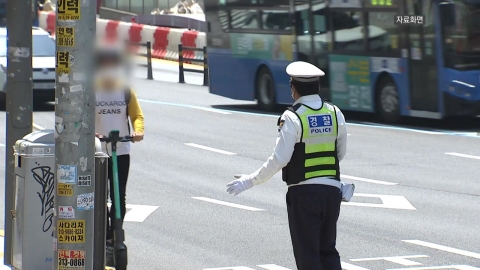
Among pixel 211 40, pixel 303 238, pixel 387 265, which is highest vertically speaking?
pixel 211 40

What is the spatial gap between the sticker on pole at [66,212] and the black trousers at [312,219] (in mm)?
1529

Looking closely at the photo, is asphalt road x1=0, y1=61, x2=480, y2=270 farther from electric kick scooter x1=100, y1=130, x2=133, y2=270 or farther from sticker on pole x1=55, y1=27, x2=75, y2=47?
sticker on pole x1=55, y1=27, x2=75, y2=47

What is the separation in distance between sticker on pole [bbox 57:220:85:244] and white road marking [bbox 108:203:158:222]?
16.8ft

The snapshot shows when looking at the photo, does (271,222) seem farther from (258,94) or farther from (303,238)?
(258,94)

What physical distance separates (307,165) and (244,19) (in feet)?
57.6

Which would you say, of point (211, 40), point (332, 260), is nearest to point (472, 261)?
point (332, 260)

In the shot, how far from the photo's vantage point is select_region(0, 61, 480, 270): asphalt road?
9.20 metres

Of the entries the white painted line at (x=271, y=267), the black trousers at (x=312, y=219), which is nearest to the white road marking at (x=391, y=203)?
the white painted line at (x=271, y=267)

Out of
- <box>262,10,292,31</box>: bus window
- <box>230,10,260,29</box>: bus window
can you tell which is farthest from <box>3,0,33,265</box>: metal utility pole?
<box>230,10,260,29</box>: bus window

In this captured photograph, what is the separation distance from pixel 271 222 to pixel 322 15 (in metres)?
11.4

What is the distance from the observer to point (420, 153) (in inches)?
643

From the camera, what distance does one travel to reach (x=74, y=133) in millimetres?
5723

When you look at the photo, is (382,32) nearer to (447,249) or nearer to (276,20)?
(276,20)

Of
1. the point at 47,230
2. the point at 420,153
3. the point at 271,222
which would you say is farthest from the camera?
the point at 420,153
